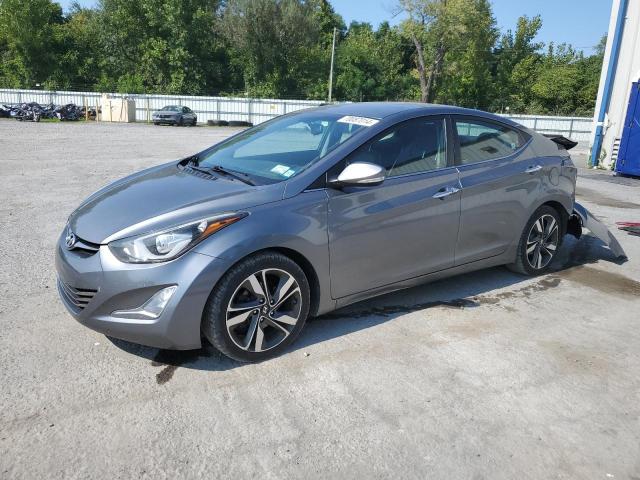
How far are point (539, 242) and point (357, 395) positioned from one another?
2939 millimetres

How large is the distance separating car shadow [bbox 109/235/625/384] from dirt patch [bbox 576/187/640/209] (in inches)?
144

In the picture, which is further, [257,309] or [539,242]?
[539,242]

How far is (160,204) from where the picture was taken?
3518 millimetres

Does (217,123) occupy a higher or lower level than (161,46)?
lower

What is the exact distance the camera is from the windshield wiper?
3780mm

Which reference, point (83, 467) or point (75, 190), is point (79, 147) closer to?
point (75, 190)

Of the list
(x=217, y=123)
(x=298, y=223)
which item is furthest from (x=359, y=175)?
(x=217, y=123)

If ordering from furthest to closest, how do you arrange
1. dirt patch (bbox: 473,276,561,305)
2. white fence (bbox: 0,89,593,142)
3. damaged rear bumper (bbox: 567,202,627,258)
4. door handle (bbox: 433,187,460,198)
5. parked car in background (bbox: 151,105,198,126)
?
1. white fence (bbox: 0,89,593,142)
2. parked car in background (bbox: 151,105,198,126)
3. damaged rear bumper (bbox: 567,202,627,258)
4. dirt patch (bbox: 473,276,561,305)
5. door handle (bbox: 433,187,460,198)

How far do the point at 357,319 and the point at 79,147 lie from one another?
14.9 m

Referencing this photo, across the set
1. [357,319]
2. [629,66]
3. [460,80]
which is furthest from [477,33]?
[357,319]

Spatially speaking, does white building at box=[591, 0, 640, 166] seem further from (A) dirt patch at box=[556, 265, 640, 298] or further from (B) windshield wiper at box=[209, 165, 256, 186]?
(B) windshield wiper at box=[209, 165, 256, 186]

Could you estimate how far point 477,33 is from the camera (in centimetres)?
5256

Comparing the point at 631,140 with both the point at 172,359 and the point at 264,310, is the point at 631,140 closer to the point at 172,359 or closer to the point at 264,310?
the point at 264,310

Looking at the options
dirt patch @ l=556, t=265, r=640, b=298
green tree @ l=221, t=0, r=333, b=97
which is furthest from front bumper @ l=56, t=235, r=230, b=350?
green tree @ l=221, t=0, r=333, b=97
